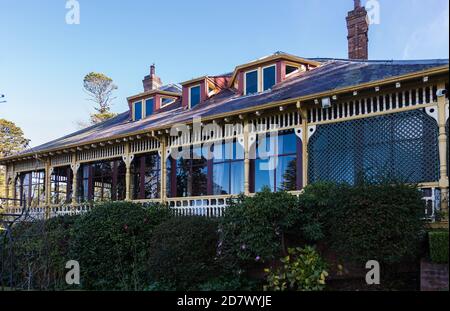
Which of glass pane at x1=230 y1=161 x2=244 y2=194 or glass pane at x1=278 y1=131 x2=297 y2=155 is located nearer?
glass pane at x1=278 y1=131 x2=297 y2=155

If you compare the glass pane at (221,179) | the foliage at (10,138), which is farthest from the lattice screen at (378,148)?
the foliage at (10,138)

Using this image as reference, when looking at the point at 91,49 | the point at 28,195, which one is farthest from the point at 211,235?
the point at 28,195

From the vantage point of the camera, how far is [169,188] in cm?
1800

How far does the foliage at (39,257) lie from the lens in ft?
40.9

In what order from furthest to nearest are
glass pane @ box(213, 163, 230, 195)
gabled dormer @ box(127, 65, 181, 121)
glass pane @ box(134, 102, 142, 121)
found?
glass pane @ box(134, 102, 142, 121)
gabled dormer @ box(127, 65, 181, 121)
glass pane @ box(213, 163, 230, 195)

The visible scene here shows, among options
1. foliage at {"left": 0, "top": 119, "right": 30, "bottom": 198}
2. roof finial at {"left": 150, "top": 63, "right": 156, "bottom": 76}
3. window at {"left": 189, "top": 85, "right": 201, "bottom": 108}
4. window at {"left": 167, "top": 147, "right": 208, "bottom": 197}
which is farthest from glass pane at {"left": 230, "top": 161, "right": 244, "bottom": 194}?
foliage at {"left": 0, "top": 119, "right": 30, "bottom": 198}

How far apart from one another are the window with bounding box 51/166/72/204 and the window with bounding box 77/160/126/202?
119 centimetres

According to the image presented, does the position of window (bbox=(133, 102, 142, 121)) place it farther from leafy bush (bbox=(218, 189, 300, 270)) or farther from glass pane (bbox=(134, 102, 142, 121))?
leafy bush (bbox=(218, 189, 300, 270))

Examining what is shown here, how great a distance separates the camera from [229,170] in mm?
16031

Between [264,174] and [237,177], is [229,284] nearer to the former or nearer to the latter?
[264,174]

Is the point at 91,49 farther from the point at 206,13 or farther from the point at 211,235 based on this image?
the point at 211,235

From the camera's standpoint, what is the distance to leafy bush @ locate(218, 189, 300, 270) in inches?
391

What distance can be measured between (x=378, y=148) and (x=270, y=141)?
137 inches

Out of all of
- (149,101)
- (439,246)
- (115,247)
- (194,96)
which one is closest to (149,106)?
(149,101)
